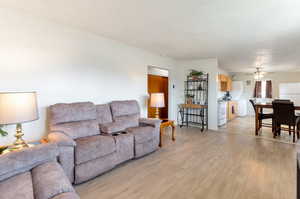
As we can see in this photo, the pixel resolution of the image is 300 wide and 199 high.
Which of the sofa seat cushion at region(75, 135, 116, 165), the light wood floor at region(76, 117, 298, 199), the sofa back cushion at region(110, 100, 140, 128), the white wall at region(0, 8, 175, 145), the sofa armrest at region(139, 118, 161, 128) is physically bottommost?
the light wood floor at region(76, 117, 298, 199)

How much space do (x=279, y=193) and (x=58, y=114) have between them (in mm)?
3103

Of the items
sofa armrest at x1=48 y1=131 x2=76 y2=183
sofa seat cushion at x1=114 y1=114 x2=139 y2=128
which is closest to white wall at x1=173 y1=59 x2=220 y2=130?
sofa seat cushion at x1=114 y1=114 x2=139 y2=128

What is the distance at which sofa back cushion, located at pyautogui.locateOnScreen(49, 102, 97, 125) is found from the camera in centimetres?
245

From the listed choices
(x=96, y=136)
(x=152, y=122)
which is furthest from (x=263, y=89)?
(x=96, y=136)

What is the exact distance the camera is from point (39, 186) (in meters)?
1.22

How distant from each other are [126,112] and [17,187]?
2.32 metres

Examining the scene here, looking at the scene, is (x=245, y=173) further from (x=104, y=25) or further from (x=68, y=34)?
(x=68, y=34)

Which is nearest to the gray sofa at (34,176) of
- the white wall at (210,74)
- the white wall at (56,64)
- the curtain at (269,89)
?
Answer: the white wall at (56,64)

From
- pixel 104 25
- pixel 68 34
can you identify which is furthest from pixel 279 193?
pixel 68 34

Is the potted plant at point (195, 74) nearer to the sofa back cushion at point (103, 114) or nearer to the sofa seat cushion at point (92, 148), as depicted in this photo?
the sofa back cushion at point (103, 114)

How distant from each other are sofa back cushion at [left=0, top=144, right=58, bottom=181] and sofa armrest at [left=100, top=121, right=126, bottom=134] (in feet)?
3.74

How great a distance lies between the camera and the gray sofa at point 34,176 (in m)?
1.14

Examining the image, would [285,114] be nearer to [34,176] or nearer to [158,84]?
[158,84]

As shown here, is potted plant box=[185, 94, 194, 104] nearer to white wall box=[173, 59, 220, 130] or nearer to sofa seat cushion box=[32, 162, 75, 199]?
white wall box=[173, 59, 220, 130]
